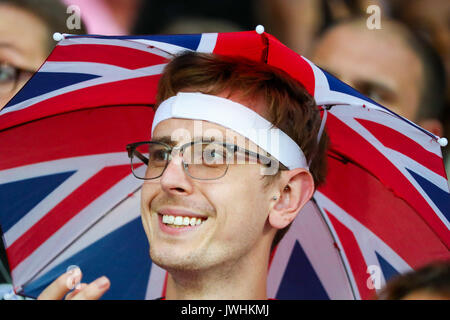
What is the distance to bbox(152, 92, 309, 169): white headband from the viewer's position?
6.99 ft

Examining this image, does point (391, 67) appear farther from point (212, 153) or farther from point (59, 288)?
point (59, 288)

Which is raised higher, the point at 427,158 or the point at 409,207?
the point at 427,158

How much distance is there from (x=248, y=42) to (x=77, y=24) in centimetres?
134

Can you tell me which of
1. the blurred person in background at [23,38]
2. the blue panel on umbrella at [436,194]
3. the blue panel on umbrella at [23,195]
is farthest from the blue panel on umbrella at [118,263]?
the blue panel on umbrella at [436,194]

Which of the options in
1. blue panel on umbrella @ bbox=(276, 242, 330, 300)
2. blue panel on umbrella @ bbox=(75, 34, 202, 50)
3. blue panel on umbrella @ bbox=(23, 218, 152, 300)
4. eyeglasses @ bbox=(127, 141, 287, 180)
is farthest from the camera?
blue panel on umbrella @ bbox=(276, 242, 330, 300)

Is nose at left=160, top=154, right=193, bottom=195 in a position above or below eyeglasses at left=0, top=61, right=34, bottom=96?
below

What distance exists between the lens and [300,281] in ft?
9.63

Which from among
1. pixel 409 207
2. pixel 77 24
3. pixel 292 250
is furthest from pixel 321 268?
pixel 77 24

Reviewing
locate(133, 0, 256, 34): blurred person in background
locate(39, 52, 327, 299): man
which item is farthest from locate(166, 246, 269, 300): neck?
locate(133, 0, 256, 34): blurred person in background

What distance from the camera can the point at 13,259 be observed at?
2693 mm

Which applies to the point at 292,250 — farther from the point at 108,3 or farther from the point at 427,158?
the point at 108,3

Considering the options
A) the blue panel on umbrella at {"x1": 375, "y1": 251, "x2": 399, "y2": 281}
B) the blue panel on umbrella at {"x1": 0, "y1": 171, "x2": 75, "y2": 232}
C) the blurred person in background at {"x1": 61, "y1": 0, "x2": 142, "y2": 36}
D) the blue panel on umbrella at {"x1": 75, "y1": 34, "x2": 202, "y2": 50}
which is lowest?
the blue panel on umbrella at {"x1": 375, "y1": 251, "x2": 399, "y2": 281}

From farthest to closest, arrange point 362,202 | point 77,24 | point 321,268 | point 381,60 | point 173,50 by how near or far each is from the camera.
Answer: point 381,60
point 77,24
point 321,268
point 362,202
point 173,50

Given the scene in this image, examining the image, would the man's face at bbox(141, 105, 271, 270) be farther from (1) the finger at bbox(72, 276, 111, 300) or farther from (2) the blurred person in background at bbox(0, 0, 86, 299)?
(2) the blurred person in background at bbox(0, 0, 86, 299)
